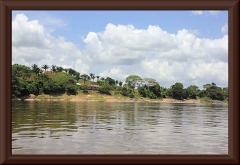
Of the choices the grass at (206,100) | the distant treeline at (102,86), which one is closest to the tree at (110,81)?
the distant treeline at (102,86)

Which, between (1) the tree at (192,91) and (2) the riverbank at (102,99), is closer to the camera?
(2) the riverbank at (102,99)

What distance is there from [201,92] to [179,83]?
12.2ft

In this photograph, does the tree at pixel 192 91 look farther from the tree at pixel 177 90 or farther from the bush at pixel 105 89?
the bush at pixel 105 89

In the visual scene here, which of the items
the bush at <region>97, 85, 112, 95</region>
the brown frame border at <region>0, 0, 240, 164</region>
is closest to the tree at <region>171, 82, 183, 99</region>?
the bush at <region>97, 85, 112, 95</region>

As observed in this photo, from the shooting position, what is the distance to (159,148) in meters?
5.94

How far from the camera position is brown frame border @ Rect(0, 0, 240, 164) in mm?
1941

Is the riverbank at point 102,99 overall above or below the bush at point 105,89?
below

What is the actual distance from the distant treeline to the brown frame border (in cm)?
3788

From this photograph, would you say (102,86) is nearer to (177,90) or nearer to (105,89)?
(105,89)

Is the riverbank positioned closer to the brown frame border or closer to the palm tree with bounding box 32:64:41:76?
the palm tree with bounding box 32:64:41:76
